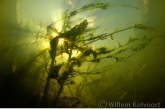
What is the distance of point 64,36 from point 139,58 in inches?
210

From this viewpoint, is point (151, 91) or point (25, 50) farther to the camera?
point (151, 91)

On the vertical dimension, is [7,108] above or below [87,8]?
below

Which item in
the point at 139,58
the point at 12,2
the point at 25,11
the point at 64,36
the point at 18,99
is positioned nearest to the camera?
the point at 64,36

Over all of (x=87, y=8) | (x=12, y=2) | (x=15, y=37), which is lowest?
(x=15, y=37)

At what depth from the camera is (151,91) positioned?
4785 mm

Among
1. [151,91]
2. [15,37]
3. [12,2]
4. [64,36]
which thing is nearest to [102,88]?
[151,91]

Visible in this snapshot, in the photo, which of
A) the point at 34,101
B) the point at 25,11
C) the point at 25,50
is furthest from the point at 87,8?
the point at 25,11

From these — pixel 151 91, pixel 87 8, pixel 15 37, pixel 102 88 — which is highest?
pixel 87 8

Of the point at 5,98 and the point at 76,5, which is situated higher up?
the point at 76,5

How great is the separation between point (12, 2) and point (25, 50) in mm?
2422

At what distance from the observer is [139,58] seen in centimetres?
610

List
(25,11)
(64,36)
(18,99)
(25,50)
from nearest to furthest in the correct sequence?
1. (64,36)
2. (18,99)
3. (25,50)
4. (25,11)

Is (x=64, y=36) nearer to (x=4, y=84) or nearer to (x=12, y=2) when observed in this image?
(x=4, y=84)

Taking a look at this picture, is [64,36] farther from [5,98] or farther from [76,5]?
[76,5]
